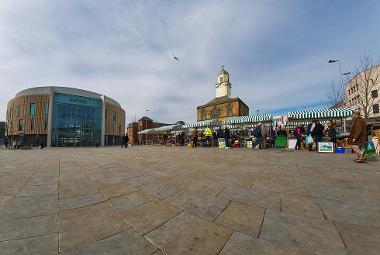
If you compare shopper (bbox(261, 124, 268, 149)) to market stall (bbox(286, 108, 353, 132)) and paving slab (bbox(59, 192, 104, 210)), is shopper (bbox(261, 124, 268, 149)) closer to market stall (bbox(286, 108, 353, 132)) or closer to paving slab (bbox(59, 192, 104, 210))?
market stall (bbox(286, 108, 353, 132))

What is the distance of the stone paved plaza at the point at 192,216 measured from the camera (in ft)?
6.32

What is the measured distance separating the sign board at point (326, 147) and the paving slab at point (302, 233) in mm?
9769

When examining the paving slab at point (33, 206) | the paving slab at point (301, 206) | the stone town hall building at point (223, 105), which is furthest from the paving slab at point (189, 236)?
the stone town hall building at point (223, 105)

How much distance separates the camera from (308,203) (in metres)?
2.92

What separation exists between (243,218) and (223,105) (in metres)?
57.7

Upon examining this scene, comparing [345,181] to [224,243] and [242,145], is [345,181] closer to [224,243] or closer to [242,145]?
[224,243]

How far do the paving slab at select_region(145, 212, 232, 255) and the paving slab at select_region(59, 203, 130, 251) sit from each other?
0.50 m

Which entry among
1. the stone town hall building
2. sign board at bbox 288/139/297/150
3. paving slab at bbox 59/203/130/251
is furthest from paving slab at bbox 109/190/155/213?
the stone town hall building

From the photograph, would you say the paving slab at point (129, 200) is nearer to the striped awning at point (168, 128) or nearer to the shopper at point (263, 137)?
the shopper at point (263, 137)

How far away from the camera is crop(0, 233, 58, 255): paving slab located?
183cm

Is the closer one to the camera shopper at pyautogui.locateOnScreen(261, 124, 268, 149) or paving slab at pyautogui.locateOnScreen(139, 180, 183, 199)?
paving slab at pyautogui.locateOnScreen(139, 180, 183, 199)

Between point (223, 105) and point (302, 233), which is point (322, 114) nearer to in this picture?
point (302, 233)

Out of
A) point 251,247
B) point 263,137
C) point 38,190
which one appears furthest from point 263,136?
point 38,190

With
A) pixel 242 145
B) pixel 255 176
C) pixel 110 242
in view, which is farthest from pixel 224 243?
pixel 242 145
